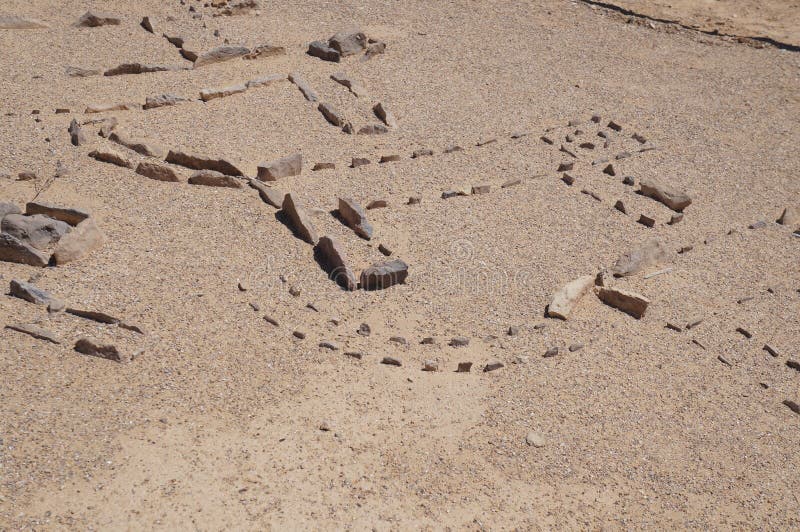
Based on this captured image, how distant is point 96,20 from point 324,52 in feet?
9.66

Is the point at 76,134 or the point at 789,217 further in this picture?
the point at 789,217

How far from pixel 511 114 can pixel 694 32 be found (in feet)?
17.3

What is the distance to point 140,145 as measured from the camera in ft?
22.5

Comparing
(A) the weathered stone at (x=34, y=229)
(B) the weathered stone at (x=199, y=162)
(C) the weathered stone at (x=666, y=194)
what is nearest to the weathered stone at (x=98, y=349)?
(A) the weathered stone at (x=34, y=229)

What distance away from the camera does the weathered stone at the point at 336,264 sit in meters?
5.80

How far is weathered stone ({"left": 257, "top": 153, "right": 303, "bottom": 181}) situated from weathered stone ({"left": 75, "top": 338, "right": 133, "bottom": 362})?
2765mm

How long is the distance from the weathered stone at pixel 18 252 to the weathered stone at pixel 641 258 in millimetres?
4634

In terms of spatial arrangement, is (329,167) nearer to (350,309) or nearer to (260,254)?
(260,254)

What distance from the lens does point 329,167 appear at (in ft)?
24.3

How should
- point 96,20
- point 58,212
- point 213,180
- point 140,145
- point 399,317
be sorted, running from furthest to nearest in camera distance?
point 96,20
point 140,145
point 213,180
point 58,212
point 399,317

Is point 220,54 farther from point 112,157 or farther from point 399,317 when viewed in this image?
point 399,317

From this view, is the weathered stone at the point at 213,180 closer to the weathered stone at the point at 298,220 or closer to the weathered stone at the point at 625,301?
the weathered stone at the point at 298,220

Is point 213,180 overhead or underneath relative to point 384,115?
underneath

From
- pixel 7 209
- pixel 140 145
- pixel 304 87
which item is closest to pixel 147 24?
pixel 304 87
